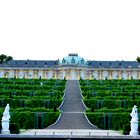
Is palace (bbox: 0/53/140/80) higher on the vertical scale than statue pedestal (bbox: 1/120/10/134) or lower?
higher

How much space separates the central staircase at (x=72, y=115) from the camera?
37.7 m

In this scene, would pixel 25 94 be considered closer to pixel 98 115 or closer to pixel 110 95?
pixel 110 95

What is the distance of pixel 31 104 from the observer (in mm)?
45219

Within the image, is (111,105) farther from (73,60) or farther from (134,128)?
(73,60)

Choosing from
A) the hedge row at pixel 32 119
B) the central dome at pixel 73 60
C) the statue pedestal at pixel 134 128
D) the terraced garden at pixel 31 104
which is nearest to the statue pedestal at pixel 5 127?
the terraced garden at pixel 31 104

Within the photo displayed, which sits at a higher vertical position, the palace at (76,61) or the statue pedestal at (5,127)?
the palace at (76,61)

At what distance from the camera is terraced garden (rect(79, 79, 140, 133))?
3831cm

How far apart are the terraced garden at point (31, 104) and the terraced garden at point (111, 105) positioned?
9.58ft

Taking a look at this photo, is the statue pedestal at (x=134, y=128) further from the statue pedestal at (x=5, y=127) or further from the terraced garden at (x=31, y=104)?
the statue pedestal at (x=5, y=127)

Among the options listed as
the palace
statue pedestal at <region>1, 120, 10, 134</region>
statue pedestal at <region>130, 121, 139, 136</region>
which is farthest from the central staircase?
the palace

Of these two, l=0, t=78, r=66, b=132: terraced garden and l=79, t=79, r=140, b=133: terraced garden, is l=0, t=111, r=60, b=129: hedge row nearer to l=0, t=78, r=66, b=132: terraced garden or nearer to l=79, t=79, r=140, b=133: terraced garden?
l=0, t=78, r=66, b=132: terraced garden

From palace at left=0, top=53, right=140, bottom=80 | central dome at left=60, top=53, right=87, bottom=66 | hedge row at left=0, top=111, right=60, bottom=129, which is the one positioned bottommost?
hedge row at left=0, top=111, right=60, bottom=129

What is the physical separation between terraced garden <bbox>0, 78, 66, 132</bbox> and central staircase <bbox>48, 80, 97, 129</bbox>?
0.78 metres

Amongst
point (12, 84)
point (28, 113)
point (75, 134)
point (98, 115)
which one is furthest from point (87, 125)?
point (12, 84)
